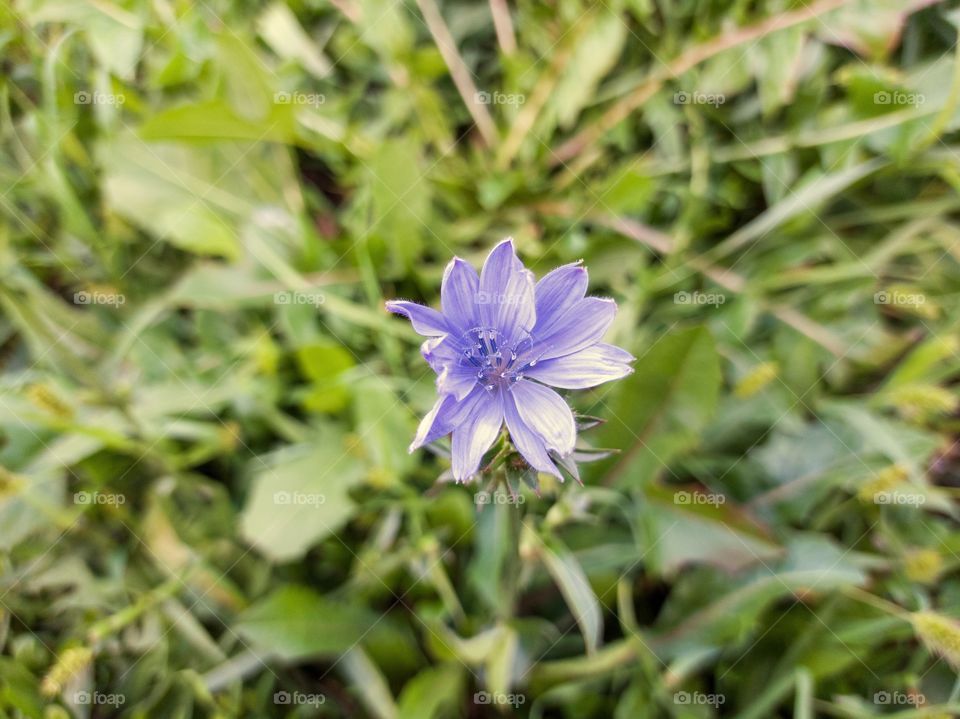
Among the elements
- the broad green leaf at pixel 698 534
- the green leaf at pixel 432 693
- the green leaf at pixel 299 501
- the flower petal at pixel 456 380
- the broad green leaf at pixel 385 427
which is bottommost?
the green leaf at pixel 432 693

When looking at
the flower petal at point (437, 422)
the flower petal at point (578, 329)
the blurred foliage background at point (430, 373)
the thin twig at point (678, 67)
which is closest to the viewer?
the flower petal at point (437, 422)

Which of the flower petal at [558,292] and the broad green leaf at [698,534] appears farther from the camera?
the broad green leaf at [698,534]

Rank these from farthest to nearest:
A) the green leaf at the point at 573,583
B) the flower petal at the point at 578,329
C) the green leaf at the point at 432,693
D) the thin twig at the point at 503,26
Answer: the thin twig at the point at 503,26, the green leaf at the point at 432,693, the green leaf at the point at 573,583, the flower petal at the point at 578,329

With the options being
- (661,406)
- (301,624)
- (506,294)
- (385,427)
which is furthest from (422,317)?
(301,624)

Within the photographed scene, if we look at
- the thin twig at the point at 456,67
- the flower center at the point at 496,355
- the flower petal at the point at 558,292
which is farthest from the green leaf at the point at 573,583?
the thin twig at the point at 456,67

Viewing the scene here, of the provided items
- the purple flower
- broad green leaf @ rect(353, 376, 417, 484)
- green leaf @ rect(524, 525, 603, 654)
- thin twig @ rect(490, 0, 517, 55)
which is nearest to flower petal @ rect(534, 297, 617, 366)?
the purple flower

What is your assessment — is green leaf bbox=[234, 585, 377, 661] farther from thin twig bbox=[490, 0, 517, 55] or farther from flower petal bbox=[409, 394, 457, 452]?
thin twig bbox=[490, 0, 517, 55]

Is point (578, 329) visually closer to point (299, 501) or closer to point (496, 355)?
point (496, 355)

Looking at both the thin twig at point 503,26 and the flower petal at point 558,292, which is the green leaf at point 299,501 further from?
the thin twig at point 503,26

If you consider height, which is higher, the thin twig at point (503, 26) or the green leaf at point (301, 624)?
the thin twig at point (503, 26)
